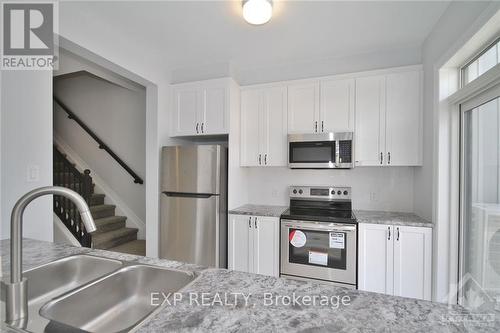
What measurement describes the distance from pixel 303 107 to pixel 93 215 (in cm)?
341

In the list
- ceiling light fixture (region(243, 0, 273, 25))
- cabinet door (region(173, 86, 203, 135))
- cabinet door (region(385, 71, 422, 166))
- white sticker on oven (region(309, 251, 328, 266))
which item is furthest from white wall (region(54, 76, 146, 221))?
cabinet door (region(385, 71, 422, 166))

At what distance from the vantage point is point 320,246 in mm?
2215

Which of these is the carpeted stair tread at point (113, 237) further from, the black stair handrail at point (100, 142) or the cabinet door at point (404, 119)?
the cabinet door at point (404, 119)

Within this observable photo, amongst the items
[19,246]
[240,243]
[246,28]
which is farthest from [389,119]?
[19,246]

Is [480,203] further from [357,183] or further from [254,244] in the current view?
[254,244]

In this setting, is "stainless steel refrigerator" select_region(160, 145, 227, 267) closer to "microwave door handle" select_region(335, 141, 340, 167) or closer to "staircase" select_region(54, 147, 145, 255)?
"staircase" select_region(54, 147, 145, 255)

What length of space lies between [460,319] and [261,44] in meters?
2.52

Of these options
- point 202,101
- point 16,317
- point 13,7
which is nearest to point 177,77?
point 202,101

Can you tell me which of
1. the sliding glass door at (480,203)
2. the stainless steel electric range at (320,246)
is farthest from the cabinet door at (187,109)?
the sliding glass door at (480,203)

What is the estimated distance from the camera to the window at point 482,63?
4.59ft

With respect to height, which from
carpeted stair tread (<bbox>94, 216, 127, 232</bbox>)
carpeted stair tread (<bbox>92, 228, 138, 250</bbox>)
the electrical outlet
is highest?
the electrical outlet

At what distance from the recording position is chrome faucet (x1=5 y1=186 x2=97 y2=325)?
2.08 ft

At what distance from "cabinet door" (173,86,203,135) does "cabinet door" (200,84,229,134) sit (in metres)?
0.10

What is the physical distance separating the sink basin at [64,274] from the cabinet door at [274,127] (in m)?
1.97
